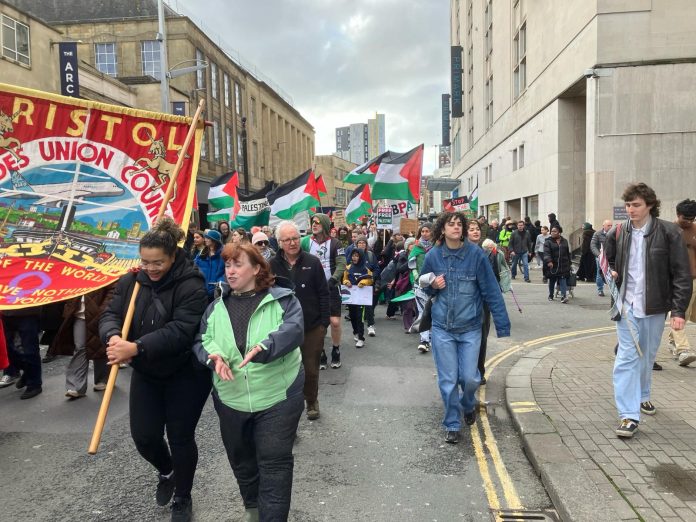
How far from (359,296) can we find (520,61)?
2425 centimetres

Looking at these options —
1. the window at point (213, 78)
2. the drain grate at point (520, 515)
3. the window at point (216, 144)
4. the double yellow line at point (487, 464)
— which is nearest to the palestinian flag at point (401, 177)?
the double yellow line at point (487, 464)

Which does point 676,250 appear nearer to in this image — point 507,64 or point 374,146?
point 507,64

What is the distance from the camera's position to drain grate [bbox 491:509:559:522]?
3.29 m

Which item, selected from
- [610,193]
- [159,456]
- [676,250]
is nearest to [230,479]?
[159,456]

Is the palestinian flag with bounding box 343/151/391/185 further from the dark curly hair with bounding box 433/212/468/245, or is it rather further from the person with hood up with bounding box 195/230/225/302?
the dark curly hair with bounding box 433/212/468/245

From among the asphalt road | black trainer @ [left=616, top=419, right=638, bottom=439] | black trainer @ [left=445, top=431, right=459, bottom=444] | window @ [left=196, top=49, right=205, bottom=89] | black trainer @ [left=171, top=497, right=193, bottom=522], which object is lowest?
the asphalt road

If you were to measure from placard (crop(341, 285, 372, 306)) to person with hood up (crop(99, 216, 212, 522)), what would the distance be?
498 cm

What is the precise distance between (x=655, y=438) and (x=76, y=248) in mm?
4571

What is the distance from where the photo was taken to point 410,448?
14.3ft

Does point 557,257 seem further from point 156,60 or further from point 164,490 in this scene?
point 156,60

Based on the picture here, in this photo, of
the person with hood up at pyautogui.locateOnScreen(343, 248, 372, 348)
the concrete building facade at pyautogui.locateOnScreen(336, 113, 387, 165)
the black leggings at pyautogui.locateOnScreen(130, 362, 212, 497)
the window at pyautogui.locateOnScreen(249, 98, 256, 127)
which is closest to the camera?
the black leggings at pyautogui.locateOnScreen(130, 362, 212, 497)

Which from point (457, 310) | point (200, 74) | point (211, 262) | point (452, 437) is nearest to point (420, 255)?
point (211, 262)

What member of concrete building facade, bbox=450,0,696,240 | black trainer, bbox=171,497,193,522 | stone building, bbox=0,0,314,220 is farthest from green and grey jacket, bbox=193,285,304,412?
stone building, bbox=0,0,314,220

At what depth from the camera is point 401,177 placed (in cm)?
1152
